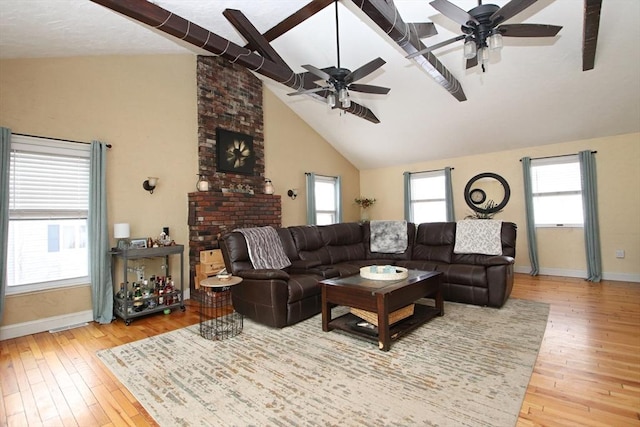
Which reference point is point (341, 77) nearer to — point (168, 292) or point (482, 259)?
point (482, 259)

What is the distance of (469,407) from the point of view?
1.88 m

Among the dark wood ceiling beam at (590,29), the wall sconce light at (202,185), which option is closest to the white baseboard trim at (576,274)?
the dark wood ceiling beam at (590,29)

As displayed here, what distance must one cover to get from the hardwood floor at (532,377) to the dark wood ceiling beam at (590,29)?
2883mm

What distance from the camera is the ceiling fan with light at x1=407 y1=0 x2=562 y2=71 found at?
229 centimetres

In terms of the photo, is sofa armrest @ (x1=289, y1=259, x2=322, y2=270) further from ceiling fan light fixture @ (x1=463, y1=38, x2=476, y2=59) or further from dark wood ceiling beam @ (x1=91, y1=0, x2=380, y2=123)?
ceiling fan light fixture @ (x1=463, y1=38, x2=476, y2=59)

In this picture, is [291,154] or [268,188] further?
[291,154]

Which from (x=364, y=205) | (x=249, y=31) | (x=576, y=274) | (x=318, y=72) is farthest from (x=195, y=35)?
(x=576, y=274)

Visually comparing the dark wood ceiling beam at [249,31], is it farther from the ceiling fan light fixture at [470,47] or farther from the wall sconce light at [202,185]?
the ceiling fan light fixture at [470,47]

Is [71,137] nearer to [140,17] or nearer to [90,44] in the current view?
[90,44]

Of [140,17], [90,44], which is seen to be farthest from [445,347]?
[90,44]

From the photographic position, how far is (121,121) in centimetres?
409

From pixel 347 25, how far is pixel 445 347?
13.3 feet

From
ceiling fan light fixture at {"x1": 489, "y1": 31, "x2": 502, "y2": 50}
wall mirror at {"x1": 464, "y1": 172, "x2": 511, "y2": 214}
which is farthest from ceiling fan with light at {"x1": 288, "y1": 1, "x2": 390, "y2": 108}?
wall mirror at {"x1": 464, "y1": 172, "x2": 511, "y2": 214}

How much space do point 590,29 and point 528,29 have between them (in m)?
0.91
